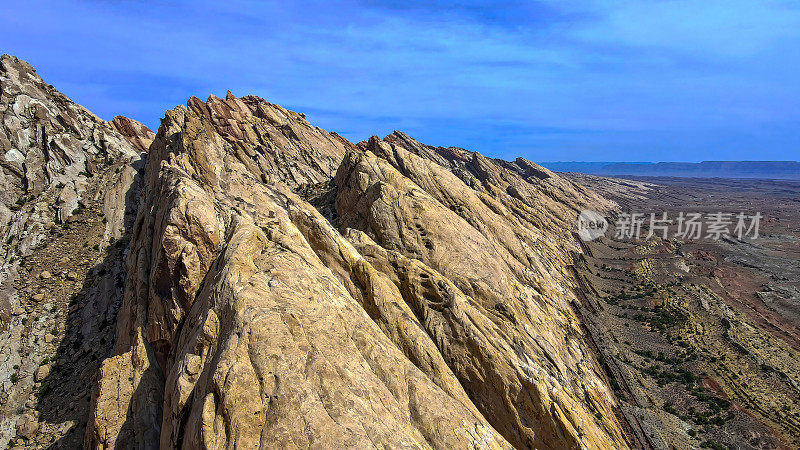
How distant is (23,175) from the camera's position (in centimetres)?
5406

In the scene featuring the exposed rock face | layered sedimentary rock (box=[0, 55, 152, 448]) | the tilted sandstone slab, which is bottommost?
the tilted sandstone slab

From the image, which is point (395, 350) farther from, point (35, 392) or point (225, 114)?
point (225, 114)

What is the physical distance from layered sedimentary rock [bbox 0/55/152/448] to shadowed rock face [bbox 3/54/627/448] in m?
3.74

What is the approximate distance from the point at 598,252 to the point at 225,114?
124 m

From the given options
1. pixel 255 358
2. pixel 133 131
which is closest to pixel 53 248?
pixel 255 358

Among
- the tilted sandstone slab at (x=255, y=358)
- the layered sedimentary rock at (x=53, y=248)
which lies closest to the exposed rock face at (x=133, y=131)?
the layered sedimentary rock at (x=53, y=248)

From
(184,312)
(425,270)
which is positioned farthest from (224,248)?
(425,270)

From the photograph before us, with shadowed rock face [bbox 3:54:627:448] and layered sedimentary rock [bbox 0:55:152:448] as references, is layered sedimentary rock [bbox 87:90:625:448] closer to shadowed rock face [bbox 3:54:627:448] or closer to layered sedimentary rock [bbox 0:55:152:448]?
shadowed rock face [bbox 3:54:627:448]

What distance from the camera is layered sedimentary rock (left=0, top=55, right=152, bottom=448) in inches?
1281

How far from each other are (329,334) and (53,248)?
4899 centimetres

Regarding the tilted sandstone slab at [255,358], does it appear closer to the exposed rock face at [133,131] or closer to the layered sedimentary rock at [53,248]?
the layered sedimentary rock at [53,248]

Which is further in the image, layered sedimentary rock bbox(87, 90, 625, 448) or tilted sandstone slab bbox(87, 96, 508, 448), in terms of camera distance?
layered sedimentary rock bbox(87, 90, 625, 448)

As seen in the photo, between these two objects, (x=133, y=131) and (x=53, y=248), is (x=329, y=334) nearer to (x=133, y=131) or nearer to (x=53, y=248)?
(x=53, y=248)

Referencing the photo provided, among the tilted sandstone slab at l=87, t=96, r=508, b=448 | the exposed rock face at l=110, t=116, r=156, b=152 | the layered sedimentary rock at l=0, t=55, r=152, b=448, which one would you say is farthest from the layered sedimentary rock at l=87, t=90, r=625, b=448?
the exposed rock face at l=110, t=116, r=156, b=152
